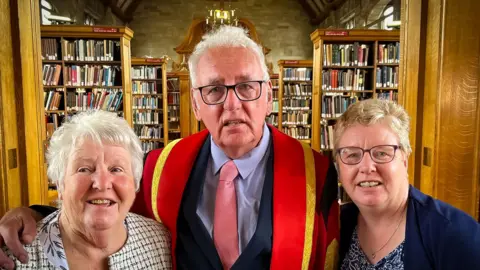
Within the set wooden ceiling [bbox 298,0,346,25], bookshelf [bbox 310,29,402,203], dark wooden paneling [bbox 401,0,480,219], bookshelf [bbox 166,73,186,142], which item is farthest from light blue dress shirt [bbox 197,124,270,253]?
wooden ceiling [bbox 298,0,346,25]

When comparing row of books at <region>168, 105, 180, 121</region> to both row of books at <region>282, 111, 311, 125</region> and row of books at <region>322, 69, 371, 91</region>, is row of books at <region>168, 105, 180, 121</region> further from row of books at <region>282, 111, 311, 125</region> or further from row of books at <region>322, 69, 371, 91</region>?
row of books at <region>322, 69, 371, 91</region>

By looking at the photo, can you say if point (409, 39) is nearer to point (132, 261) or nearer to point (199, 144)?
point (199, 144)

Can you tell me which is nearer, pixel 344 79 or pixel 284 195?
pixel 284 195

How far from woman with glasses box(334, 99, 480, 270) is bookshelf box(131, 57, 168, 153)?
690cm

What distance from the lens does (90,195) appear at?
1082mm

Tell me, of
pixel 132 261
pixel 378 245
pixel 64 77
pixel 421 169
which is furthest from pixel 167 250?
pixel 64 77

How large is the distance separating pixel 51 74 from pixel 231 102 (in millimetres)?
5054

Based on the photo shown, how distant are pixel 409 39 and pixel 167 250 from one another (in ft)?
6.23

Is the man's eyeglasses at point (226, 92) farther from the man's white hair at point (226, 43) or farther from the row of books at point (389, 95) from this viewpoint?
the row of books at point (389, 95)

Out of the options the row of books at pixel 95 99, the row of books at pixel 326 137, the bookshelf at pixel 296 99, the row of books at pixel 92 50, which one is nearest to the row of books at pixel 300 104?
the bookshelf at pixel 296 99

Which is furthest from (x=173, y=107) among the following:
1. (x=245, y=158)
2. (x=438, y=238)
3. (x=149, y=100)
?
(x=438, y=238)

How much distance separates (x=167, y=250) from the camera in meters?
1.33

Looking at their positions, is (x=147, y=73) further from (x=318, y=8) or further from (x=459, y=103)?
(x=459, y=103)

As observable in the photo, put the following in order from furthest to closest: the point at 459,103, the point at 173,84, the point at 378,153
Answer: the point at 173,84 → the point at 459,103 → the point at 378,153
